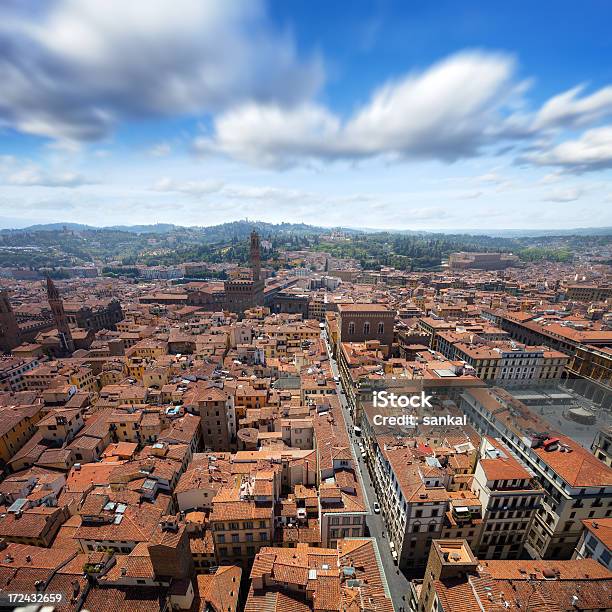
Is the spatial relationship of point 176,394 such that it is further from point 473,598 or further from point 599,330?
point 599,330

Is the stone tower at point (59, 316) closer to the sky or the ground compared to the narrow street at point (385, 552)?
closer to the sky

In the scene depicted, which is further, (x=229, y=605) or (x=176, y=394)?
(x=176, y=394)

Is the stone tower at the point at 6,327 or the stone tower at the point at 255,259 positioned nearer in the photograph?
the stone tower at the point at 6,327

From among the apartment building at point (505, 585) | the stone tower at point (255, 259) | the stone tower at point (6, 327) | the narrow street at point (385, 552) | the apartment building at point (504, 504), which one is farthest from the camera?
the stone tower at point (255, 259)

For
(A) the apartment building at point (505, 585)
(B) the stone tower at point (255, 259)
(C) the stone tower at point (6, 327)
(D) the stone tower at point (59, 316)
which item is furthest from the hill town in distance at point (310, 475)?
(B) the stone tower at point (255, 259)

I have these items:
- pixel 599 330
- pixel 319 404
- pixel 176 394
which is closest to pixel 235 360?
pixel 176 394

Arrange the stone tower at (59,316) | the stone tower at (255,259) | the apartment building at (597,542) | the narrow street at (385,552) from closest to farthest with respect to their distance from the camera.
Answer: the apartment building at (597,542)
the narrow street at (385,552)
the stone tower at (59,316)
the stone tower at (255,259)

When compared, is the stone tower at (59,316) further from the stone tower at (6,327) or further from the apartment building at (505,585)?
the apartment building at (505,585)

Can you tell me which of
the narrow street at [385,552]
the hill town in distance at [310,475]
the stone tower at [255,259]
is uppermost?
the stone tower at [255,259]
